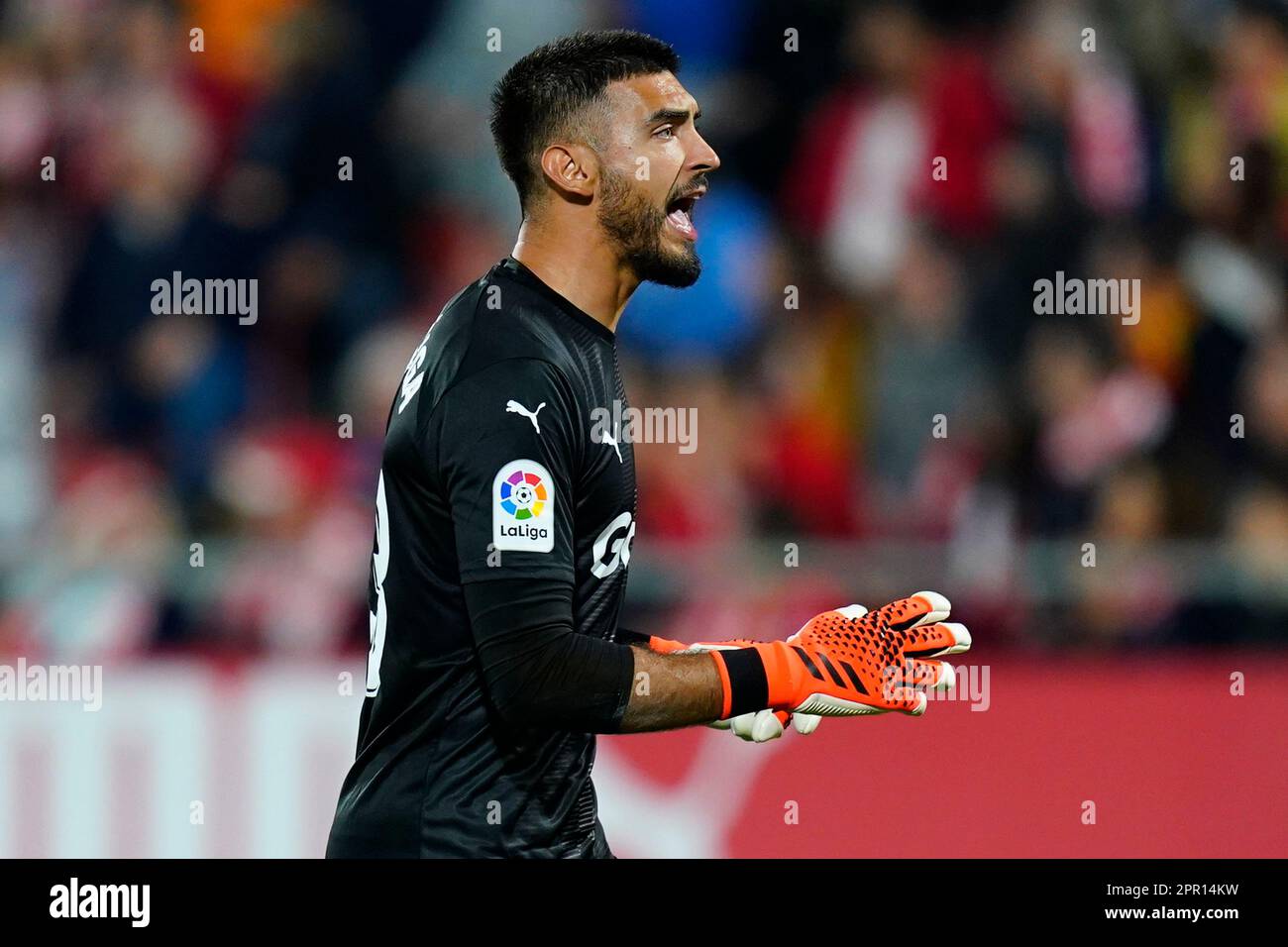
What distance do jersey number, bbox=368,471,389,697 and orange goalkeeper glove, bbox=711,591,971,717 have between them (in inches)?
25.7

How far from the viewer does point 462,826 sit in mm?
3449

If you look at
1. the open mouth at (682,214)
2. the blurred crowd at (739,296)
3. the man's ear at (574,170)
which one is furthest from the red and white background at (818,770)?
the man's ear at (574,170)

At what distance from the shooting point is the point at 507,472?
3.26 m

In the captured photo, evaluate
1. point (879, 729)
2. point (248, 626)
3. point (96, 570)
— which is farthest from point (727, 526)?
point (96, 570)

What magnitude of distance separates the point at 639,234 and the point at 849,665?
986mm

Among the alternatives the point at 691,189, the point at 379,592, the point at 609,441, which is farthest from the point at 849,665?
the point at 691,189

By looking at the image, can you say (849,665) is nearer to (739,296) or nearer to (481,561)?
(481,561)

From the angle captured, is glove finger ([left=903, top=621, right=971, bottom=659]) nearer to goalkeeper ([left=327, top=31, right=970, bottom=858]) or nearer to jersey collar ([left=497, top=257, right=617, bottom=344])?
goalkeeper ([left=327, top=31, right=970, bottom=858])

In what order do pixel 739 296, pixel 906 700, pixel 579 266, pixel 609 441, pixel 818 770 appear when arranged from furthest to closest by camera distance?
pixel 739 296 → pixel 818 770 → pixel 579 266 → pixel 906 700 → pixel 609 441

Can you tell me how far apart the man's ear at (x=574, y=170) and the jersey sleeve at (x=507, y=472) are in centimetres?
53

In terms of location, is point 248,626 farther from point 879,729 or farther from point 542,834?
point 542,834

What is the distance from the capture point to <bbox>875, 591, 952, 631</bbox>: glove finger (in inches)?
146

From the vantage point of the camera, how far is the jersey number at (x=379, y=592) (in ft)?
11.6

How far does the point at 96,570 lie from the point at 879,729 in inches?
111
